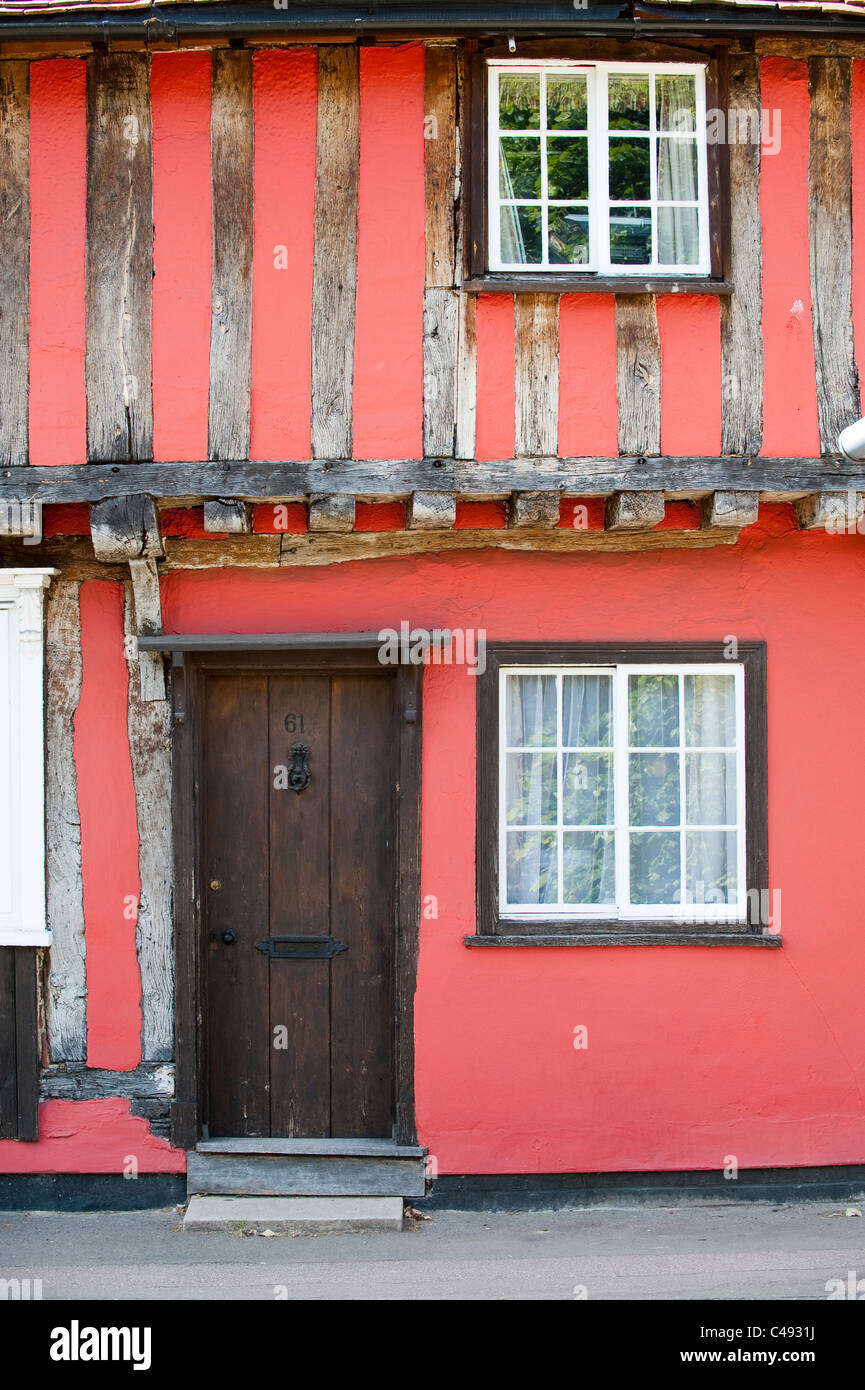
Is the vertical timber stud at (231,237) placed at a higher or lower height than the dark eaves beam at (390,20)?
lower

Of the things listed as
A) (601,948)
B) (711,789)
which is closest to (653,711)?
(711,789)

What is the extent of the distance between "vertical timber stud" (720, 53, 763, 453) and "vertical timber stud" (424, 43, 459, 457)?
1356mm

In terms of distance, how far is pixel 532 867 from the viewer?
20.7 ft

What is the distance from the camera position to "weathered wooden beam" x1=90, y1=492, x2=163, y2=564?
5.84 m

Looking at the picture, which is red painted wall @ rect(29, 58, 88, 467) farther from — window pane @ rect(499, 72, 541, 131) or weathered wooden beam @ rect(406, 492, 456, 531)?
window pane @ rect(499, 72, 541, 131)

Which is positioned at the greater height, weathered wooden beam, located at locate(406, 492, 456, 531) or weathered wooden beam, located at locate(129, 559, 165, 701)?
weathered wooden beam, located at locate(406, 492, 456, 531)

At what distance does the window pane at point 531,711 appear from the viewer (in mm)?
6348

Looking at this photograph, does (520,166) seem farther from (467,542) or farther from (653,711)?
(653,711)

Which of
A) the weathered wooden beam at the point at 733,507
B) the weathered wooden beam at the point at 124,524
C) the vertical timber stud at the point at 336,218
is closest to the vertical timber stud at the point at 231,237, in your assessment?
the vertical timber stud at the point at 336,218

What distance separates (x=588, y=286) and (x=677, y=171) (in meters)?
0.84

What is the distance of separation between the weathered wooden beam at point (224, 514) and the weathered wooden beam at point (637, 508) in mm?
1841

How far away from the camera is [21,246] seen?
5941 mm

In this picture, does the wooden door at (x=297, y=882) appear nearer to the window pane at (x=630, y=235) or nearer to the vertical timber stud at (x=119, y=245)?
the vertical timber stud at (x=119, y=245)

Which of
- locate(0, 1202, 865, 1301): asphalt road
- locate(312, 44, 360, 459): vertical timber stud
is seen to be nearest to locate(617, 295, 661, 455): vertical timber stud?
locate(312, 44, 360, 459): vertical timber stud
